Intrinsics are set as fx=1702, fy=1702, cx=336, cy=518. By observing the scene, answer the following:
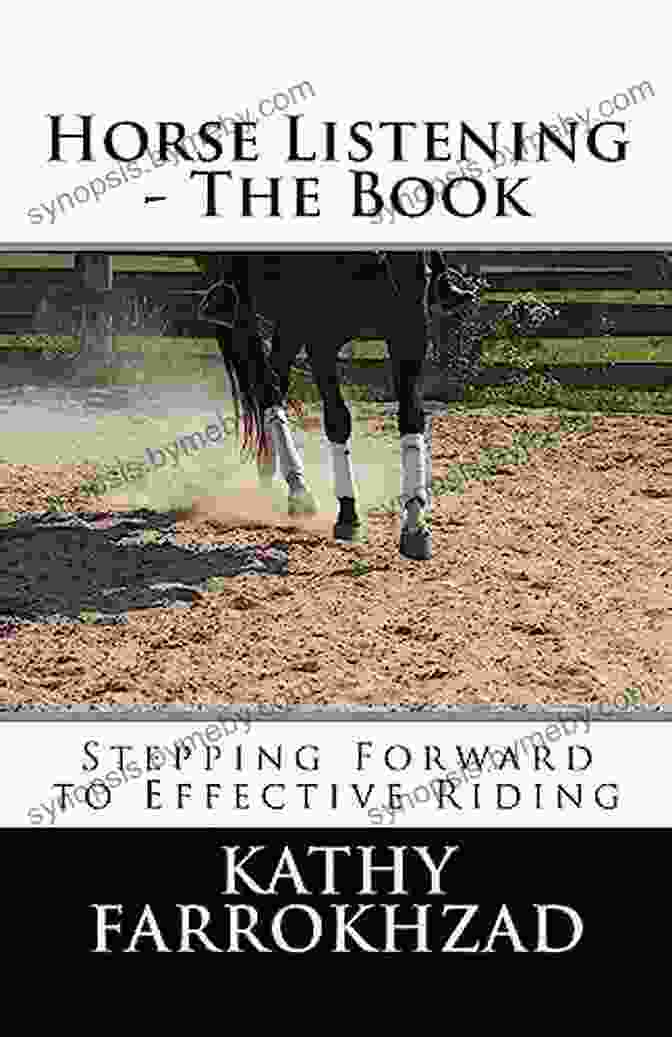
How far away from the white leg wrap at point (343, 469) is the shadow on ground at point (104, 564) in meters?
0.40

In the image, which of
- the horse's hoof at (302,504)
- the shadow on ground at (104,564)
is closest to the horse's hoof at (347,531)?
the horse's hoof at (302,504)

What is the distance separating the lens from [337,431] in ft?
25.2

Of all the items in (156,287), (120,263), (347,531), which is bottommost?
(347,531)

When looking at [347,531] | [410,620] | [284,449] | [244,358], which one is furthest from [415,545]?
[244,358]

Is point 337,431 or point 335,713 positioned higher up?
point 337,431

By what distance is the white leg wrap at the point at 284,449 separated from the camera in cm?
776

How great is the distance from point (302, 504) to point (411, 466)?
0.53 meters

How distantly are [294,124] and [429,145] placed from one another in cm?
61

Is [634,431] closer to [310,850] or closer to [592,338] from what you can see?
[592,338]

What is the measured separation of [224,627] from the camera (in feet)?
24.5

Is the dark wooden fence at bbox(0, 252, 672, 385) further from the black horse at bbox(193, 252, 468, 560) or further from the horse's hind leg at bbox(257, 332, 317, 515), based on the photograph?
the horse's hind leg at bbox(257, 332, 317, 515)

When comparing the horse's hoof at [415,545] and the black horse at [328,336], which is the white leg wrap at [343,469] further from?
the horse's hoof at [415,545]

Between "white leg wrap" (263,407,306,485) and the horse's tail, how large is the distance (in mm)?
36

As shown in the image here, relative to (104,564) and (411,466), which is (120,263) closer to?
(104,564)
